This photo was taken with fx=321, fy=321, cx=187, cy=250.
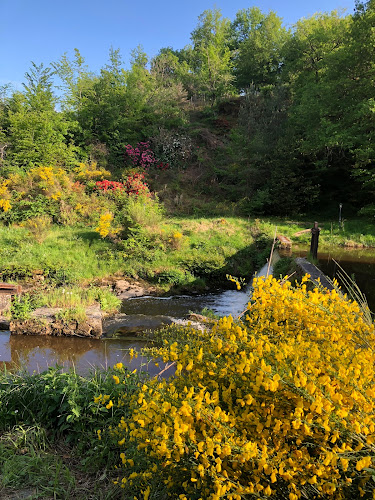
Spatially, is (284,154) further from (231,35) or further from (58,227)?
(231,35)

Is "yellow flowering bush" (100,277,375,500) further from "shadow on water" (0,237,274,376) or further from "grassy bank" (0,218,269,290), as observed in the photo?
"grassy bank" (0,218,269,290)

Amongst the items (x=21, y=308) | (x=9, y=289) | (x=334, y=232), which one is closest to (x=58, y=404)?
(x=21, y=308)

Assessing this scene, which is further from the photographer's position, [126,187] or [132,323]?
[126,187]

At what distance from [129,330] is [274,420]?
235 inches

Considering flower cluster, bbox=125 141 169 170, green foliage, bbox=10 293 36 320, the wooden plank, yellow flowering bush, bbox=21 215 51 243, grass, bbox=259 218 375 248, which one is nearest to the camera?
green foliage, bbox=10 293 36 320

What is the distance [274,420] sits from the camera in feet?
4.79

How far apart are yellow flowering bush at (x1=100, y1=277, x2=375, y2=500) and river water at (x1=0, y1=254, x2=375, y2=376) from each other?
2.48 metres

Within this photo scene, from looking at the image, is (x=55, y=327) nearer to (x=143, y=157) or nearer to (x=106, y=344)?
(x=106, y=344)

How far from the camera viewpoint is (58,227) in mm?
13570

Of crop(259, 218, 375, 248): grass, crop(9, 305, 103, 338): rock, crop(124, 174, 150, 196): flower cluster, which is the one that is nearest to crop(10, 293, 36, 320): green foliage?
crop(9, 305, 103, 338): rock

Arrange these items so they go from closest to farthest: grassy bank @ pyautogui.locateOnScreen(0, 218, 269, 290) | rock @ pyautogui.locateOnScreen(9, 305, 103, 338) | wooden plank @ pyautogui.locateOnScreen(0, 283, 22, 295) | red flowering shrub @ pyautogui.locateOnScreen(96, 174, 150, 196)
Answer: rock @ pyautogui.locateOnScreen(9, 305, 103, 338) → wooden plank @ pyautogui.locateOnScreen(0, 283, 22, 295) → grassy bank @ pyautogui.locateOnScreen(0, 218, 269, 290) → red flowering shrub @ pyautogui.locateOnScreen(96, 174, 150, 196)

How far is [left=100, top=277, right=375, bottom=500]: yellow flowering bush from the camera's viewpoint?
129 cm

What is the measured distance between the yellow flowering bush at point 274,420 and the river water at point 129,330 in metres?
2.48

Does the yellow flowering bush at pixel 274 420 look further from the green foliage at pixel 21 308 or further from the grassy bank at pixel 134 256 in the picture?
the grassy bank at pixel 134 256
